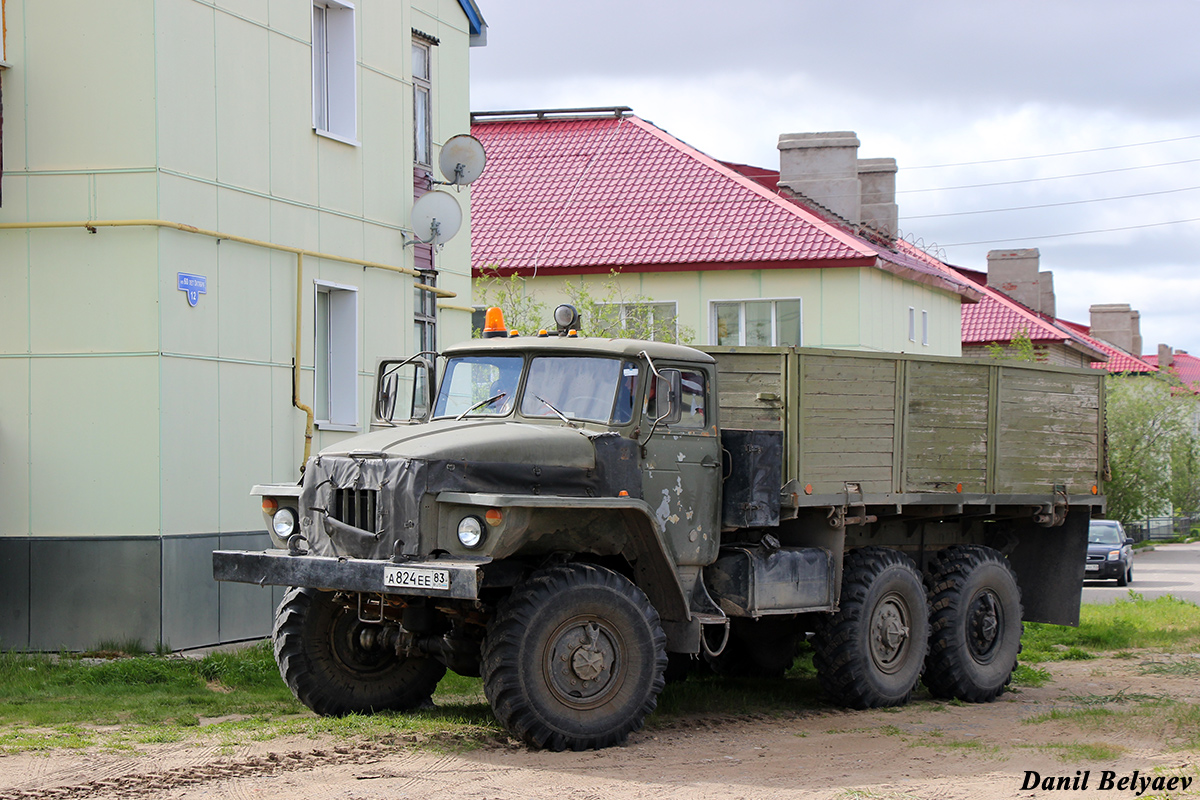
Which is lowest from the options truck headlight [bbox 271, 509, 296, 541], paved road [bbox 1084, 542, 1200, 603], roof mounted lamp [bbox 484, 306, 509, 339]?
paved road [bbox 1084, 542, 1200, 603]

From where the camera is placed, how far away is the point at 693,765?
27.8 ft

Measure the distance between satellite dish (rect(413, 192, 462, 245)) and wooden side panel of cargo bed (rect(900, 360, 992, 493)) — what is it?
6.10 meters

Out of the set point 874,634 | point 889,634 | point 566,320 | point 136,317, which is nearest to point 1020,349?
point 889,634

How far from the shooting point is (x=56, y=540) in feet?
41.0

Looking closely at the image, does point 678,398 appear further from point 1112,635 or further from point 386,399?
point 1112,635

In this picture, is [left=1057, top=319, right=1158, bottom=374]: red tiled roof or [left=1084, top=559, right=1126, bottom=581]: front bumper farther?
[left=1057, top=319, right=1158, bottom=374]: red tiled roof

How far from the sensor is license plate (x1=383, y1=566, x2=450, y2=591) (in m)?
8.13

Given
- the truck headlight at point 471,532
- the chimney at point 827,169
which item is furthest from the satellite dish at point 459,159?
the chimney at point 827,169

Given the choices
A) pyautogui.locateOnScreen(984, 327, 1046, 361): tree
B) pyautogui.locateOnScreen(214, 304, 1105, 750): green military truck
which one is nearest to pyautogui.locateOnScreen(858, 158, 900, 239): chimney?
pyautogui.locateOnScreen(984, 327, 1046, 361): tree

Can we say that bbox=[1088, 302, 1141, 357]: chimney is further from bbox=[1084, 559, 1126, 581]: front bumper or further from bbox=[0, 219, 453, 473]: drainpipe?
bbox=[0, 219, 453, 473]: drainpipe

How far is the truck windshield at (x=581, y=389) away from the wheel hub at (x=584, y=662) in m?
1.41

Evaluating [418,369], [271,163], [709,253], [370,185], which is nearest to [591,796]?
[418,369]

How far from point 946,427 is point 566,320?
3485mm

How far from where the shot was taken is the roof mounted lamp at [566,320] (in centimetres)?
1011
